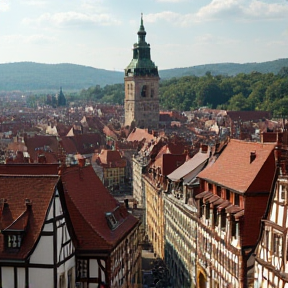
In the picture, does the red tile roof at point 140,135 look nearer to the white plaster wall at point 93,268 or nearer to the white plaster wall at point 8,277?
the white plaster wall at point 93,268

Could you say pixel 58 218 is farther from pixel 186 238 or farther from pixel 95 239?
pixel 186 238

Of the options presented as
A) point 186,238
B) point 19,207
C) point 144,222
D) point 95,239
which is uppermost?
point 19,207

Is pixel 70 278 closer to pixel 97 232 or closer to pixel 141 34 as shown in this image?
pixel 97 232

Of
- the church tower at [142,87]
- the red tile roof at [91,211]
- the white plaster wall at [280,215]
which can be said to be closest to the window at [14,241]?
the red tile roof at [91,211]

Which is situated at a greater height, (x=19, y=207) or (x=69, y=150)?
(x=19, y=207)

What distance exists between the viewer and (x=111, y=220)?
41438mm

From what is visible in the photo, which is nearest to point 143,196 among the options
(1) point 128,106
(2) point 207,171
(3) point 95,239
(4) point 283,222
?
(2) point 207,171

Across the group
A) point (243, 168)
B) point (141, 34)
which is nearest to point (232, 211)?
point (243, 168)

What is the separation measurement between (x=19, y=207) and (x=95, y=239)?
519cm

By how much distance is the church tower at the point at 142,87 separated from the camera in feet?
545

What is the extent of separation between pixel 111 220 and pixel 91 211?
173 cm

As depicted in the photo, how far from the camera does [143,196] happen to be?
82.6 m

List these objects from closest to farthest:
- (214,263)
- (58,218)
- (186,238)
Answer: (58,218), (214,263), (186,238)

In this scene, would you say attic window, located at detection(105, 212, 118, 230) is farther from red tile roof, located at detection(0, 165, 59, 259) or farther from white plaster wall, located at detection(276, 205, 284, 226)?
white plaster wall, located at detection(276, 205, 284, 226)
